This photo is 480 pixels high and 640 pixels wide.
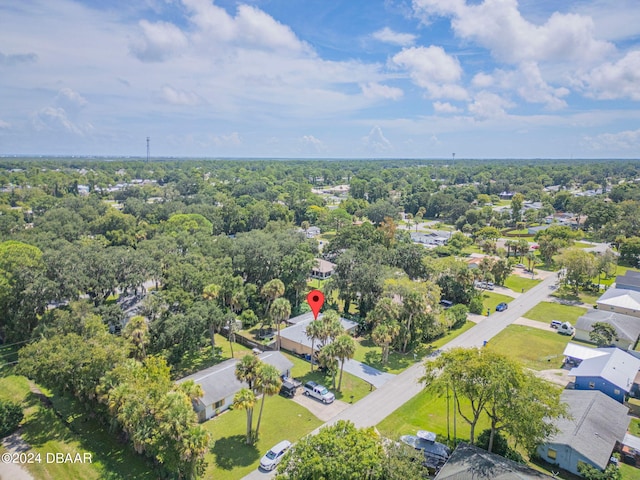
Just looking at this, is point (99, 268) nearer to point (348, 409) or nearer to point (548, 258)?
point (348, 409)

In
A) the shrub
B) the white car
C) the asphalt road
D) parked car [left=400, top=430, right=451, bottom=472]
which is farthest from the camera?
the asphalt road

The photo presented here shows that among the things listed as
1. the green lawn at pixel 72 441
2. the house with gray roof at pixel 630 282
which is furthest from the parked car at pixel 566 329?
the green lawn at pixel 72 441

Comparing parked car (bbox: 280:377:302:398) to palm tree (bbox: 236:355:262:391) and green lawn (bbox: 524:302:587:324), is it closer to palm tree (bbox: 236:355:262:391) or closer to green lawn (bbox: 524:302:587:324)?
palm tree (bbox: 236:355:262:391)

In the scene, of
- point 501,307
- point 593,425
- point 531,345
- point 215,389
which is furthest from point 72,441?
point 501,307

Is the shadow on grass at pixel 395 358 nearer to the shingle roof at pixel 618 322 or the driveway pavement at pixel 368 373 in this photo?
the driveway pavement at pixel 368 373

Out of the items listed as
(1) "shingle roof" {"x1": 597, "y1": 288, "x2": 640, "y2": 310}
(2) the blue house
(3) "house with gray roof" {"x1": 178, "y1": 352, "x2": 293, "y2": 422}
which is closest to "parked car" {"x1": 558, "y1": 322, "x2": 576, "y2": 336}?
(1) "shingle roof" {"x1": 597, "y1": 288, "x2": 640, "y2": 310}
